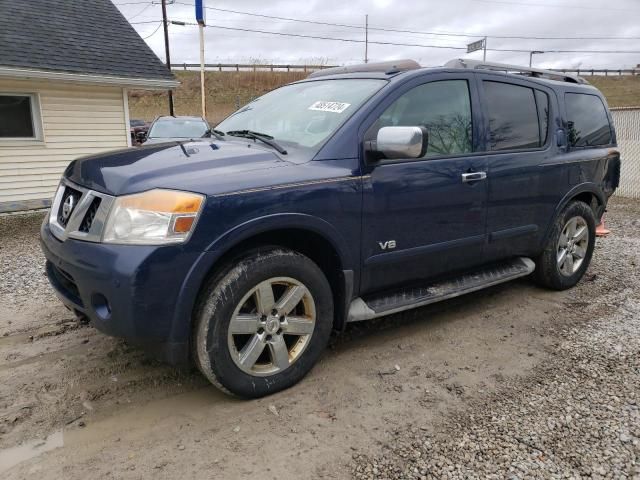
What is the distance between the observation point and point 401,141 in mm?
2887

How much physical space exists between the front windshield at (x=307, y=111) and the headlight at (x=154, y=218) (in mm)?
940

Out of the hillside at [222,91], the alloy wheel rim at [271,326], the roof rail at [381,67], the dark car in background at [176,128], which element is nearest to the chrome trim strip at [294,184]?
the alloy wheel rim at [271,326]

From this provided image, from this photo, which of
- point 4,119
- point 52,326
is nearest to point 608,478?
point 52,326

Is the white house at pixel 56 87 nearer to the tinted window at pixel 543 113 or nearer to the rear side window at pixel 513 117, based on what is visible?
the rear side window at pixel 513 117

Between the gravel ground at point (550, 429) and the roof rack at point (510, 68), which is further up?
the roof rack at point (510, 68)

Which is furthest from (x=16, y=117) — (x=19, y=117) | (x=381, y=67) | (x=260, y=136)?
(x=381, y=67)

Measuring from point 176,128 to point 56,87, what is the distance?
3.15 metres

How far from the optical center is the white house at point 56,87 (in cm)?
905

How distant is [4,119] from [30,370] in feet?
24.8

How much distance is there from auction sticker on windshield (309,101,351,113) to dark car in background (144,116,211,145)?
8884 mm

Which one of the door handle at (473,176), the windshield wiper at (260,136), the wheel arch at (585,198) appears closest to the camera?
the windshield wiper at (260,136)

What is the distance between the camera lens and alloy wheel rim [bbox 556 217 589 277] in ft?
15.4

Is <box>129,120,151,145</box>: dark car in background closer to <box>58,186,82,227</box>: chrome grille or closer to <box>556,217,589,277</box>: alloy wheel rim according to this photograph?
<box>58,186,82,227</box>: chrome grille

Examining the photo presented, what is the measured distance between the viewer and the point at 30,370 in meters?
3.21
